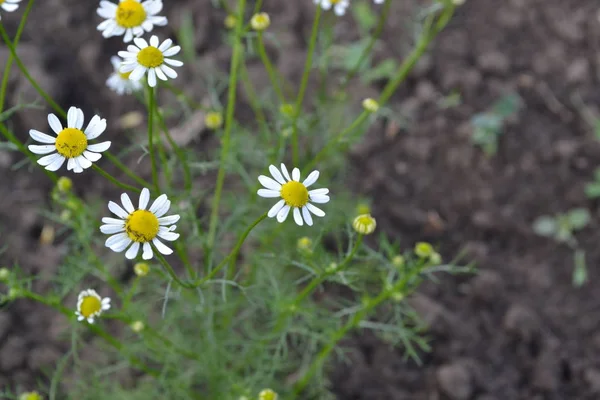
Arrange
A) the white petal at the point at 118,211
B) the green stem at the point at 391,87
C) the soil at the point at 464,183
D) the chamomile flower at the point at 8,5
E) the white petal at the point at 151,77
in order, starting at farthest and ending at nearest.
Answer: the soil at the point at 464,183 → the green stem at the point at 391,87 → the chamomile flower at the point at 8,5 → the white petal at the point at 151,77 → the white petal at the point at 118,211

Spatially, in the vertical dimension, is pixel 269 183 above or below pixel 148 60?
below

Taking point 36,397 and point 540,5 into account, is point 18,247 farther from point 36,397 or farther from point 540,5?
point 540,5

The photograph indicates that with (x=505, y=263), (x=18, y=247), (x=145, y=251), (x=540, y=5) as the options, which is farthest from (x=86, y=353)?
(x=540, y=5)

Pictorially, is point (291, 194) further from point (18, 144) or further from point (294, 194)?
point (18, 144)

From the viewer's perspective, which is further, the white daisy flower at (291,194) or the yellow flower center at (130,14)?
the yellow flower center at (130,14)

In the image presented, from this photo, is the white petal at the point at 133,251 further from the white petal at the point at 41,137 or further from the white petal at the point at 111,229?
the white petal at the point at 41,137

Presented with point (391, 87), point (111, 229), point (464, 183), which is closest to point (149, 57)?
point (111, 229)

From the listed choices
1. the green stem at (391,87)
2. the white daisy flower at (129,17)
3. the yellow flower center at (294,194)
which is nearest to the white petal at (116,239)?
the yellow flower center at (294,194)

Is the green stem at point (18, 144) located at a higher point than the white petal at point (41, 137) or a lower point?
higher
